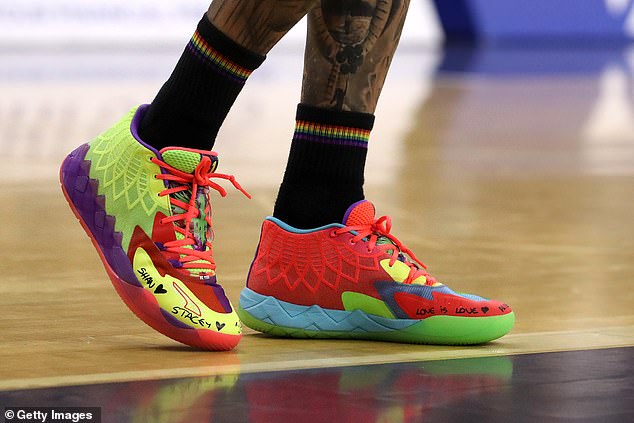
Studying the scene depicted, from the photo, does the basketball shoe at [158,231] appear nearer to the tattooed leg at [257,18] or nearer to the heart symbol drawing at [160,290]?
Result: the heart symbol drawing at [160,290]

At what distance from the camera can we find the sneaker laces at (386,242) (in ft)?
5.01

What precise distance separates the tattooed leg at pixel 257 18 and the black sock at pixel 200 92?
0.01 meters

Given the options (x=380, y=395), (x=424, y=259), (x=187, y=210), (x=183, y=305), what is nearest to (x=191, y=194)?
(x=187, y=210)

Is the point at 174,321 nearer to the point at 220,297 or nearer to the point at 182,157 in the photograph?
the point at 220,297

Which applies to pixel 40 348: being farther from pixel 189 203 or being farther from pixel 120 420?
pixel 120 420

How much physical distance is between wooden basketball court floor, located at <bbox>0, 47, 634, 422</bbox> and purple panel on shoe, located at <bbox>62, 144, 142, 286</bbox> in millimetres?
84

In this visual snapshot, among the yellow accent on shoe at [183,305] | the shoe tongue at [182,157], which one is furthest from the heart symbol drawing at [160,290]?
the shoe tongue at [182,157]

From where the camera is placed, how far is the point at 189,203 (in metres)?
1.45

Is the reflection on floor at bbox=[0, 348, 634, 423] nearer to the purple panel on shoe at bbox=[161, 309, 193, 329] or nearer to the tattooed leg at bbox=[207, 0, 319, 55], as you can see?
the purple panel on shoe at bbox=[161, 309, 193, 329]

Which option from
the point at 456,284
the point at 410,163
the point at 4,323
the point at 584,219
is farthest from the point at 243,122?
the point at 4,323

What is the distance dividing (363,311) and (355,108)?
9.2 inches

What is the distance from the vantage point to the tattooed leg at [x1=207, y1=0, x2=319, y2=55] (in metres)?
1.41

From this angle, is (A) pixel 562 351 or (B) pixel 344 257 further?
(B) pixel 344 257

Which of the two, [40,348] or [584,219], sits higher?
[584,219]
